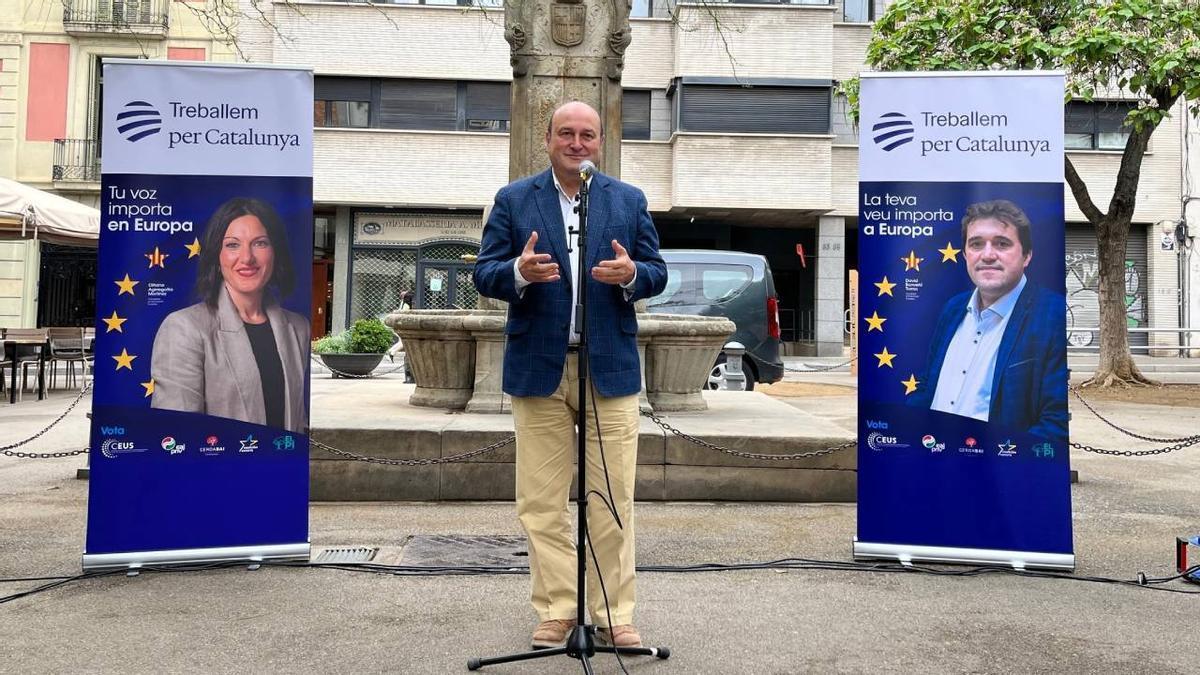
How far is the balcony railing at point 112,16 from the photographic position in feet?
80.1

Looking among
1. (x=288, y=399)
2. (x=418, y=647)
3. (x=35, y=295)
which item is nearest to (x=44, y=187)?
(x=35, y=295)

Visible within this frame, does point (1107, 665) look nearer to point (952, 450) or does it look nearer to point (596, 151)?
point (952, 450)

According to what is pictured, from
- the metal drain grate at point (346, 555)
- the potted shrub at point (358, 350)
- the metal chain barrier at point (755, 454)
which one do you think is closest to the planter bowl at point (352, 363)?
the potted shrub at point (358, 350)

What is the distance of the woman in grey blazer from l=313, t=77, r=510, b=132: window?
21.7 meters

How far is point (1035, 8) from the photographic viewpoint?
13953 millimetres

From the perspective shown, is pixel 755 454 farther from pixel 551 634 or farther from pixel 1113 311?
pixel 1113 311

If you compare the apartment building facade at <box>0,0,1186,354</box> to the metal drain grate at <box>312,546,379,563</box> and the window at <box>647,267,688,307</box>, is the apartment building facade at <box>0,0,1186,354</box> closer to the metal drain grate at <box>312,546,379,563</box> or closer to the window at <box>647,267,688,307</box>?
the window at <box>647,267,688,307</box>

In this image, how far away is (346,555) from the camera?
4637mm

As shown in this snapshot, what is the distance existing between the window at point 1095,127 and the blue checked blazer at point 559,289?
2654 centimetres

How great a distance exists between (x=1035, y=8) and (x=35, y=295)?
24016mm

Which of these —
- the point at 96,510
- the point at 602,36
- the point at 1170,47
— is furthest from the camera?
the point at 1170,47

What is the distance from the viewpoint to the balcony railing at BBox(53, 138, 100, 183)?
80.9 feet

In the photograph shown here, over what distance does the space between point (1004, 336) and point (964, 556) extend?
1.09m

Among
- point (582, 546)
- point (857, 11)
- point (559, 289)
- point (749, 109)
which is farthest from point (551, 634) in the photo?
point (857, 11)
